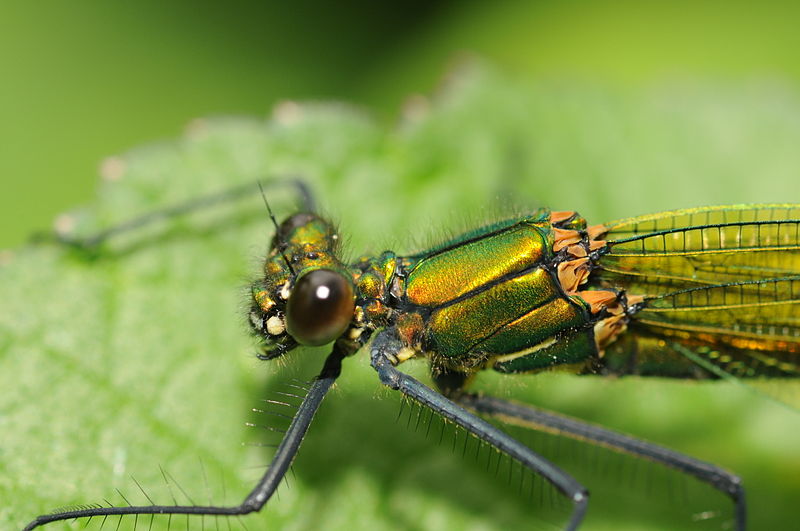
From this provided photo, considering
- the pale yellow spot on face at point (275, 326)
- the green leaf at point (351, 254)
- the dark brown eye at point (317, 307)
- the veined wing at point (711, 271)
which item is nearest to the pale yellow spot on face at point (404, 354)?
the green leaf at point (351, 254)

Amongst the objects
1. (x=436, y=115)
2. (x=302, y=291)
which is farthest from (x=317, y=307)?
(x=436, y=115)

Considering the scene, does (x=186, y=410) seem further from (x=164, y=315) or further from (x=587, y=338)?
(x=587, y=338)

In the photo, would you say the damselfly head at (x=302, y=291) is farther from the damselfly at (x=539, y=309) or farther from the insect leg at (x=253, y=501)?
the insect leg at (x=253, y=501)

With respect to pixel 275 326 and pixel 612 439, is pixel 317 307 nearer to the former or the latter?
pixel 275 326

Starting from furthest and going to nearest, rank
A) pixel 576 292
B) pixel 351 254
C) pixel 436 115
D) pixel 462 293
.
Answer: pixel 436 115
pixel 351 254
pixel 576 292
pixel 462 293

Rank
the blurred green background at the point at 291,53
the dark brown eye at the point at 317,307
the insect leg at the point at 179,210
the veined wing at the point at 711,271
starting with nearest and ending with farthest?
the dark brown eye at the point at 317,307 → the veined wing at the point at 711,271 → the insect leg at the point at 179,210 → the blurred green background at the point at 291,53

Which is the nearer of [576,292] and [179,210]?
[576,292]

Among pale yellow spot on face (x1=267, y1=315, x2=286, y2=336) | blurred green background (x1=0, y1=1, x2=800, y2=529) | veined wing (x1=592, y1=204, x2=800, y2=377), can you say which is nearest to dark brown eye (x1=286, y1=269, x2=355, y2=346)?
pale yellow spot on face (x1=267, y1=315, x2=286, y2=336)
